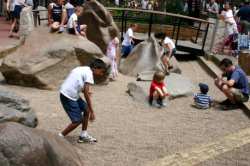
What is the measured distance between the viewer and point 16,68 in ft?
36.8

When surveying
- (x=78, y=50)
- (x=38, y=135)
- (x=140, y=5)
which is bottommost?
(x=140, y=5)

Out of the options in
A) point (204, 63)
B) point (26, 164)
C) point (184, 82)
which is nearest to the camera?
point (26, 164)

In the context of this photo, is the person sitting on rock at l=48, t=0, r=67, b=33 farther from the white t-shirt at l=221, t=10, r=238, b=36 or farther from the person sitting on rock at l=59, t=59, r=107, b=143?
the person sitting on rock at l=59, t=59, r=107, b=143

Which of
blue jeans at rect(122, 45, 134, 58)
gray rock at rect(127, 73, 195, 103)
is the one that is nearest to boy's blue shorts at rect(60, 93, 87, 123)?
gray rock at rect(127, 73, 195, 103)

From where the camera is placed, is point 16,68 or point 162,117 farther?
point 16,68

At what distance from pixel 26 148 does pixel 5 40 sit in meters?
11.9

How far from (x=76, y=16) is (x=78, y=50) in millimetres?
1889

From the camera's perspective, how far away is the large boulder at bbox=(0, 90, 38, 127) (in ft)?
24.5

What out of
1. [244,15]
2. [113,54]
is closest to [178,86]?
[113,54]

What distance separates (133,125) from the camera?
9.27 metres

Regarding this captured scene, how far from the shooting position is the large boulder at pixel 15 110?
7.46 m

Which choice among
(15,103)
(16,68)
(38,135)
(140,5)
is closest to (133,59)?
(16,68)

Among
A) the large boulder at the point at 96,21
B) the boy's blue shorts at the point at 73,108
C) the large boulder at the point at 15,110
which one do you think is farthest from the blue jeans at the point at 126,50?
the boy's blue shorts at the point at 73,108

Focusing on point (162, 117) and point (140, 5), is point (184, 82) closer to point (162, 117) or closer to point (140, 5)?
point (162, 117)
